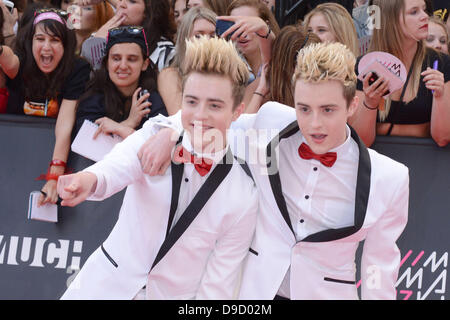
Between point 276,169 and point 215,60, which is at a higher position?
point 215,60

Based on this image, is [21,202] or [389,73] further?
[21,202]

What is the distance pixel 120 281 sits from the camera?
2.78 metres

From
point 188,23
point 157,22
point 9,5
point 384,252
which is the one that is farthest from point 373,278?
point 9,5

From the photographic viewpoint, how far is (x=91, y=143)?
3996 mm

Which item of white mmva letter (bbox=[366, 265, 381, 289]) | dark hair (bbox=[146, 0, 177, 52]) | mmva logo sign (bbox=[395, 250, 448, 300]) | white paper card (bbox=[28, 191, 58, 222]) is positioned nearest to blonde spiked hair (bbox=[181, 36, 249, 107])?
white mmva letter (bbox=[366, 265, 381, 289])

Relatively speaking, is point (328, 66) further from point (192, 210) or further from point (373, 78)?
point (373, 78)

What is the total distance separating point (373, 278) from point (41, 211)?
212 centimetres

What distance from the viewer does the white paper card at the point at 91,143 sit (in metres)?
3.98

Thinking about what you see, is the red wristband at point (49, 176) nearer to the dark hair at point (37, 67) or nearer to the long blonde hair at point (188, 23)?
the dark hair at point (37, 67)

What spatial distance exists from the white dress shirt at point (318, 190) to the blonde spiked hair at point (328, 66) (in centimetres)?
27

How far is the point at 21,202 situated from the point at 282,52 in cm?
189

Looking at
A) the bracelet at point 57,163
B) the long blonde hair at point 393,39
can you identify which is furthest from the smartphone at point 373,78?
the bracelet at point 57,163

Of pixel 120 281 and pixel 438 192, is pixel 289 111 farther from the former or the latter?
pixel 438 192

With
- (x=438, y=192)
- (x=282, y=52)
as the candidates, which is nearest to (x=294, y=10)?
(x=282, y=52)
